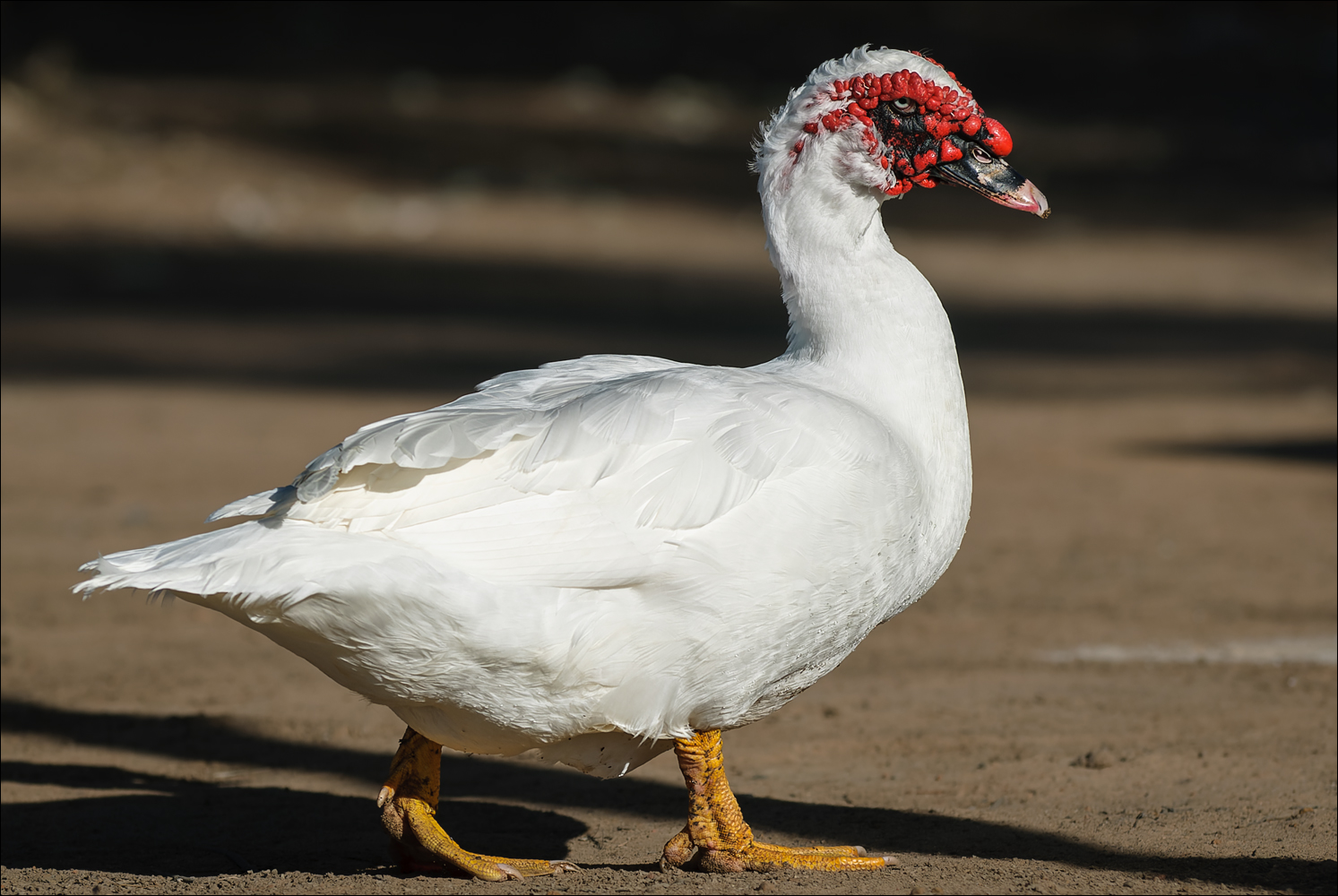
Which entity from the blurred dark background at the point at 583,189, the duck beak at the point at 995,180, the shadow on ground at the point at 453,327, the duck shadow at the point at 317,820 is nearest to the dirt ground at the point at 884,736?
the duck shadow at the point at 317,820

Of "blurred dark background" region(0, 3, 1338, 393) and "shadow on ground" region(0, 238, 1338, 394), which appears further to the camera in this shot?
"blurred dark background" region(0, 3, 1338, 393)

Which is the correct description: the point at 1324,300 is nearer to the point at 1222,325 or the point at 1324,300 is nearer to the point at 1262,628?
the point at 1222,325

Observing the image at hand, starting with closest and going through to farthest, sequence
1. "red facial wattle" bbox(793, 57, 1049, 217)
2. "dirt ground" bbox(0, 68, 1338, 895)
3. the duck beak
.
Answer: "red facial wattle" bbox(793, 57, 1049, 217) → the duck beak → "dirt ground" bbox(0, 68, 1338, 895)

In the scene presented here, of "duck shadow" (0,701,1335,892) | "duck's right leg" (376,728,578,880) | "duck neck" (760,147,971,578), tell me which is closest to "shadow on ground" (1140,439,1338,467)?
"duck shadow" (0,701,1335,892)

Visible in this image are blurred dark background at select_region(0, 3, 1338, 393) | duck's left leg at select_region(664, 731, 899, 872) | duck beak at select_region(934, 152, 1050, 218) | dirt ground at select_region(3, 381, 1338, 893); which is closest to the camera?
duck's left leg at select_region(664, 731, 899, 872)

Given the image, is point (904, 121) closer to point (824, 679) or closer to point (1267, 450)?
point (824, 679)

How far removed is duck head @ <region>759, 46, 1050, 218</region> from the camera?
429cm

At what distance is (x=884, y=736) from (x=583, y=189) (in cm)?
1675

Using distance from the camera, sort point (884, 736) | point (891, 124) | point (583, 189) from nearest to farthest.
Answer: point (891, 124)
point (884, 736)
point (583, 189)

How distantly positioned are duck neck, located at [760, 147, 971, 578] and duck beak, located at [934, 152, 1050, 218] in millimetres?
251

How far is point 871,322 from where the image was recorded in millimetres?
4328

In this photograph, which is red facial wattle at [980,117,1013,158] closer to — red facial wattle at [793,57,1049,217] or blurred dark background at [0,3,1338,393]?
red facial wattle at [793,57,1049,217]

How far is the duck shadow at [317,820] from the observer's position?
4578 mm

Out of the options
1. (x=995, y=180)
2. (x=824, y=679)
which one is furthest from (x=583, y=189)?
(x=995, y=180)
